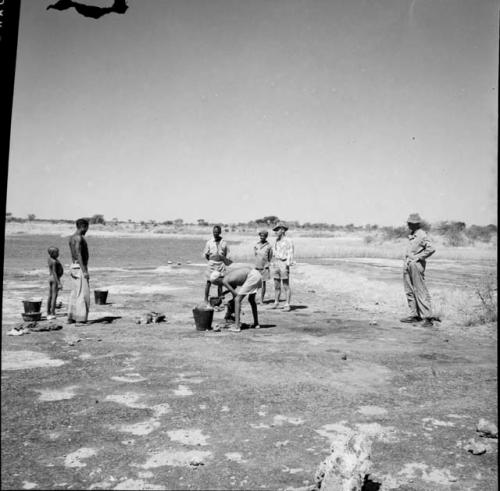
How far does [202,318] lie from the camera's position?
8523 millimetres

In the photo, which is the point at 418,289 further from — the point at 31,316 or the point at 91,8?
the point at 91,8

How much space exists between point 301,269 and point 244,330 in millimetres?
13149

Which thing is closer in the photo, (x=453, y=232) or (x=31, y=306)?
(x=31, y=306)

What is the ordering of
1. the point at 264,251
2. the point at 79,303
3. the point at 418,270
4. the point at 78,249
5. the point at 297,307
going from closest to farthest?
the point at 78,249, the point at 79,303, the point at 418,270, the point at 264,251, the point at 297,307

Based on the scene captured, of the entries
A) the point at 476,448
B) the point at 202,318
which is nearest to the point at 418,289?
the point at 202,318

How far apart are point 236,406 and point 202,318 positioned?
3.70 metres

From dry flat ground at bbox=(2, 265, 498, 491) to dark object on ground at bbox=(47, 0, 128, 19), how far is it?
302 cm

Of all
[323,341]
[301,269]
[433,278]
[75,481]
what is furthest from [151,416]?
[301,269]

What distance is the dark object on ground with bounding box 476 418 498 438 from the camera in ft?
13.9

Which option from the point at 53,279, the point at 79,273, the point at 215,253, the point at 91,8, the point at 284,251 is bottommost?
the point at 53,279

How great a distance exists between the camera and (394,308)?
1204 cm

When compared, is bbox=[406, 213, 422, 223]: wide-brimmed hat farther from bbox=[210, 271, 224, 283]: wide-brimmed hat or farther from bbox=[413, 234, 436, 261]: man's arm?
bbox=[210, 271, 224, 283]: wide-brimmed hat

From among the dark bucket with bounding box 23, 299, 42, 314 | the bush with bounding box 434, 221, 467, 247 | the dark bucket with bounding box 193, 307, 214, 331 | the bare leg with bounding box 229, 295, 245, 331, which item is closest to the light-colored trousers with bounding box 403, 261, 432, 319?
the bare leg with bounding box 229, 295, 245, 331

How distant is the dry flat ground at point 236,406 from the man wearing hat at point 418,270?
1.01m
